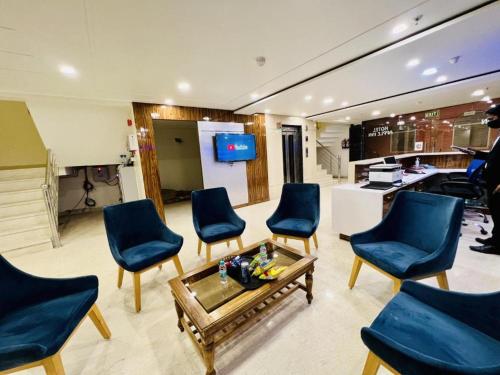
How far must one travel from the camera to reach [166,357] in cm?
140

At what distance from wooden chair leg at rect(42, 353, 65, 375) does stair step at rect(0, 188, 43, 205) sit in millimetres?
3878

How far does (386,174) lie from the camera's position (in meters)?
2.82

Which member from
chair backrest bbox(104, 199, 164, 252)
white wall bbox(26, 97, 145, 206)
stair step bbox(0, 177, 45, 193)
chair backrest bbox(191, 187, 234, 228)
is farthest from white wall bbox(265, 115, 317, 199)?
stair step bbox(0, 177, 45, 193)

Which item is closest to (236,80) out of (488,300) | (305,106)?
(305,106)

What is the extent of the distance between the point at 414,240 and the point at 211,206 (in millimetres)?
2343

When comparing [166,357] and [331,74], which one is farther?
[331,74]

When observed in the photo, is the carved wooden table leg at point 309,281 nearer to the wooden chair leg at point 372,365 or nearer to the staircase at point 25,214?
the wooden chair leg at point 372,365

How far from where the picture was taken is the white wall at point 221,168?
486 cm

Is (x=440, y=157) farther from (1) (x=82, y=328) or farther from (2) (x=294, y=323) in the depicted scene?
(1) (x=82, y=328)

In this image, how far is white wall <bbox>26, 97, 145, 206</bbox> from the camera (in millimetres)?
4387

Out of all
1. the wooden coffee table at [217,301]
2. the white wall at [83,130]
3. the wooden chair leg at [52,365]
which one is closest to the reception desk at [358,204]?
the wooden coffee table at [217,301]

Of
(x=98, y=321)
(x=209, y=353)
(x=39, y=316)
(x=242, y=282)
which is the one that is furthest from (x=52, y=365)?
(x=242, y=282)

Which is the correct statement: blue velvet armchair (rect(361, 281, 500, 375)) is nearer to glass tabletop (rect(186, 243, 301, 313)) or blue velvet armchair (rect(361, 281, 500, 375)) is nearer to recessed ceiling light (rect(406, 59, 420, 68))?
glass tabletop (rect(186, 243, 301, 313))

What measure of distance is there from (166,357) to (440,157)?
658cm
